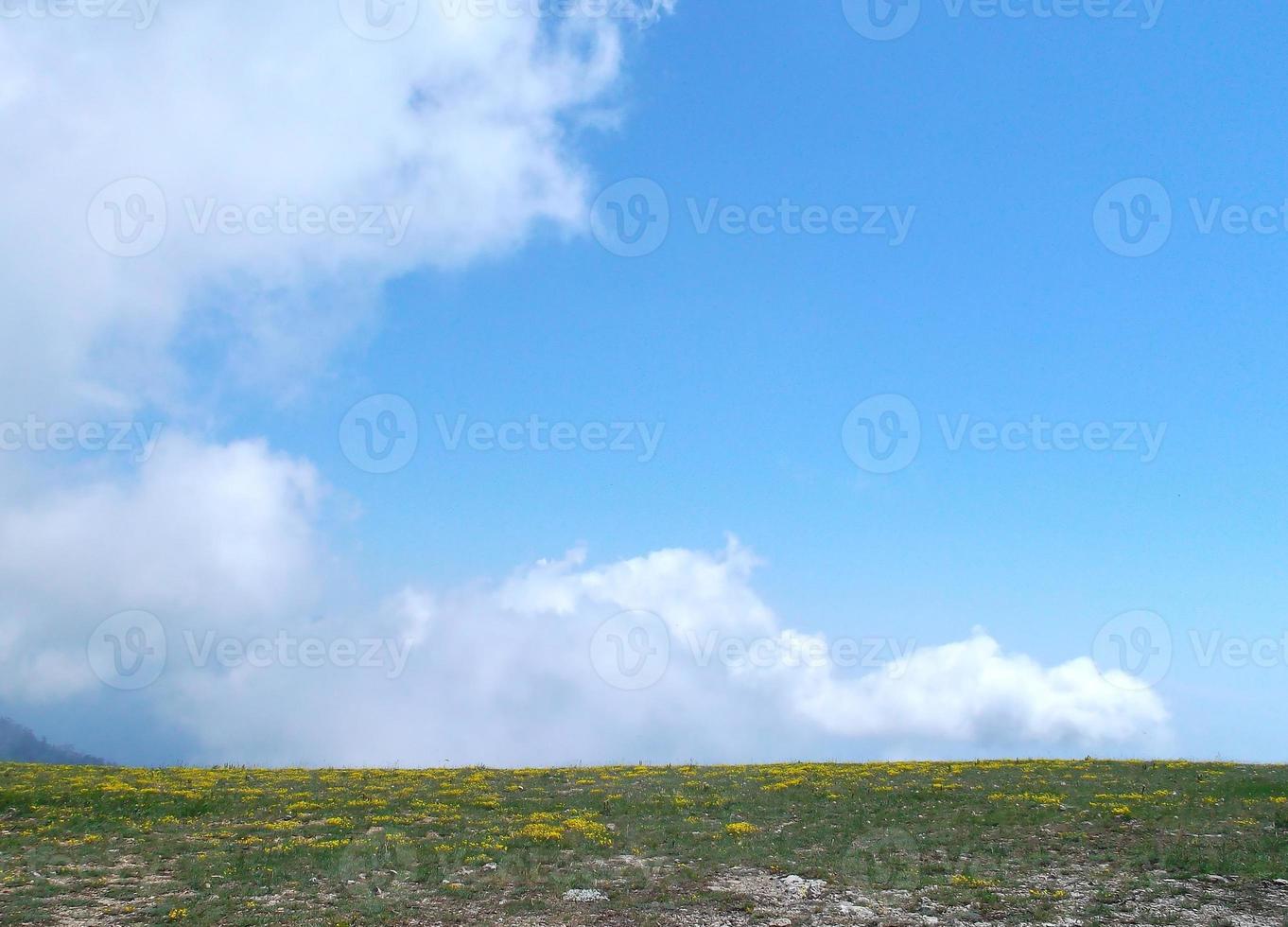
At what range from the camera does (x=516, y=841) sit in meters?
29.3

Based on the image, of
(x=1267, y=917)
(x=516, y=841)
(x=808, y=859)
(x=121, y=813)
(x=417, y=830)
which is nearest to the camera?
(x=1267, y=917)

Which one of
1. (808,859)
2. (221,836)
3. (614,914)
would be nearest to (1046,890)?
(808,859)

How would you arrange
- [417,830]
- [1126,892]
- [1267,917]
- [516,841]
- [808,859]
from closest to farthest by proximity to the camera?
[1267,917] → [1126,892] → [808,859] → [516,841] → [417,830]

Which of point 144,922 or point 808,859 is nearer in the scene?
point 144,922

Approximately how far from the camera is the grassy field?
2266 cm

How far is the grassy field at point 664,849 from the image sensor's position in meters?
22.7

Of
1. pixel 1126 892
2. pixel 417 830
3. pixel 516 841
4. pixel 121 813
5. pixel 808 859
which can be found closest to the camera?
pixel 1126 892

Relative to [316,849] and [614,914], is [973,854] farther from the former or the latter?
[316,849]

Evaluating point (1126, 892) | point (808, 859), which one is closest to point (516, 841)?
point (808, 859)

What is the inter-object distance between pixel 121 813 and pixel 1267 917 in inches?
1608

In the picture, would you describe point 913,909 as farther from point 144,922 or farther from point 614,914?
point 144,922

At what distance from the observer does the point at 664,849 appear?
2856 cm

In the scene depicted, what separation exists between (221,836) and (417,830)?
23.9 feet

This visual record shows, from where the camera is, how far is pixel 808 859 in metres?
27.0
